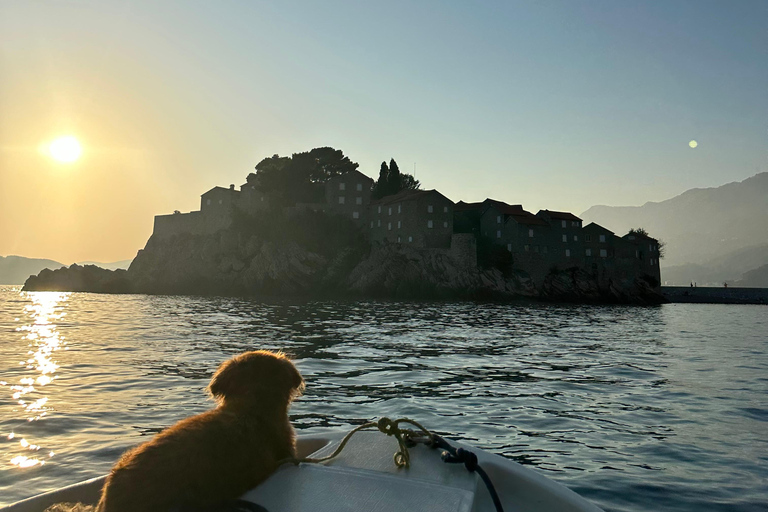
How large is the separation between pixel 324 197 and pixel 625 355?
68948 millimetres

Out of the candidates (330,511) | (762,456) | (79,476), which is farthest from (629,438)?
(79,476)

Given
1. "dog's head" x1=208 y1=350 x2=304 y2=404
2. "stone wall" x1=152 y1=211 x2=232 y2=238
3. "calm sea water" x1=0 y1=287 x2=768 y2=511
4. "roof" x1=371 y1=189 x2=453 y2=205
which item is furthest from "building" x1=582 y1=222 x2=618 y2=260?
"dog's head" x1=208 y1=350 x2=304 y2=404

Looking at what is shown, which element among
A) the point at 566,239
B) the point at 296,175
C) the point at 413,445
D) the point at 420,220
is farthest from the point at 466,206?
the point at 413,445

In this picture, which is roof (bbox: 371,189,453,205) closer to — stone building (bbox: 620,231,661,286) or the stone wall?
the stone wall

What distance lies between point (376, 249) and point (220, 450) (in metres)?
70.9

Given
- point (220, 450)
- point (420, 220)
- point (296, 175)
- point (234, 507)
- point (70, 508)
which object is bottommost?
point (70, 508)

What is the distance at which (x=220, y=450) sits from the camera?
2955 mm

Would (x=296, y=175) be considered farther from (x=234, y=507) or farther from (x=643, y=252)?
(x=234, y=507)

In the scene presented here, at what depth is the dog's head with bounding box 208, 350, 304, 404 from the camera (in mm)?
3598

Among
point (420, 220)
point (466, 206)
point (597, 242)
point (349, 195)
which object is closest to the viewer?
point (420, 220)

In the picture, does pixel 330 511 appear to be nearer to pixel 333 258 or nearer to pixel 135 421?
pixel 135 421

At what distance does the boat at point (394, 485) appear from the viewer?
9.05 feet

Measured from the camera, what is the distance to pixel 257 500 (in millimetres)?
2877

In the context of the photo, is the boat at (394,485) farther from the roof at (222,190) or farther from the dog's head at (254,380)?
the roof at (222,190)
